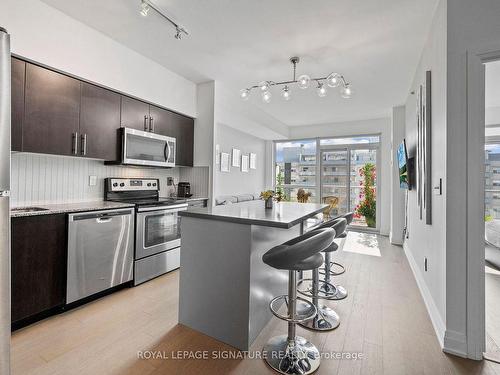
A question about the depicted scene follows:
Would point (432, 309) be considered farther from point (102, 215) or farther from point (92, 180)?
point (92, 180)

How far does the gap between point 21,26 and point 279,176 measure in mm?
6030

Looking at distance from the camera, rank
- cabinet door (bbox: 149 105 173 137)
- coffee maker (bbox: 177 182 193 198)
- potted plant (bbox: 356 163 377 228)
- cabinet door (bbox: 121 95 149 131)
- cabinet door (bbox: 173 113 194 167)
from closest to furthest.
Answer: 1. cabinet door (bbox: 121 95 149 131)
2. cabinet door (bbox: 149 105 173 137)
3. cabinet door (bbox: 173 113 194 167)
4. coffee maker (bbox: 177 182 193 198)
5. potted plant (bbox: 356 163 377 228)

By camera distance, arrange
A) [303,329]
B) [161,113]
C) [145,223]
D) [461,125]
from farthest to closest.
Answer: [161,113] < [145,223] < [303,329] < [461,125]

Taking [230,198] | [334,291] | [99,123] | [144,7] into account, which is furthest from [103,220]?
[230,198]

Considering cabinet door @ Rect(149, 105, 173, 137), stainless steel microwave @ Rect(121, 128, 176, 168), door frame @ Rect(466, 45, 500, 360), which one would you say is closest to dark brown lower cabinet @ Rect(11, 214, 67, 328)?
stainless steel microwave @ Rect(121, 128, 176, 168)

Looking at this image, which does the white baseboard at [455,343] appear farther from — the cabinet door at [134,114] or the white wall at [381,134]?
the white wall at [381,134]

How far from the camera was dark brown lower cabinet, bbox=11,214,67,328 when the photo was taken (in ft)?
6.63

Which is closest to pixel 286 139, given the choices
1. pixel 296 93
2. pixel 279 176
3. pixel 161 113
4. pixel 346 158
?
pixel 279 176

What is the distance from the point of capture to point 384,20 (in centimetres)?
242

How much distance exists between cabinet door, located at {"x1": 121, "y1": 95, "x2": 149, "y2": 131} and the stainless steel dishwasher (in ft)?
3.59

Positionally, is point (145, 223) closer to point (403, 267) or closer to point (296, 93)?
point (296, 93)

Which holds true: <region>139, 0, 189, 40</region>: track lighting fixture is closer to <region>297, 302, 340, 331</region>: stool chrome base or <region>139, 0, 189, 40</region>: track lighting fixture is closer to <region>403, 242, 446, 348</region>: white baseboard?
<region>297, 302, 340, 331</region>: stool chrome base

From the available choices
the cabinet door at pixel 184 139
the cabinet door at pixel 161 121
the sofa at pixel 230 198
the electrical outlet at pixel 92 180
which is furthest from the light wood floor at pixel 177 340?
the sofa at pixel 230 198

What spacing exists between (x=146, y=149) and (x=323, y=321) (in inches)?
109
